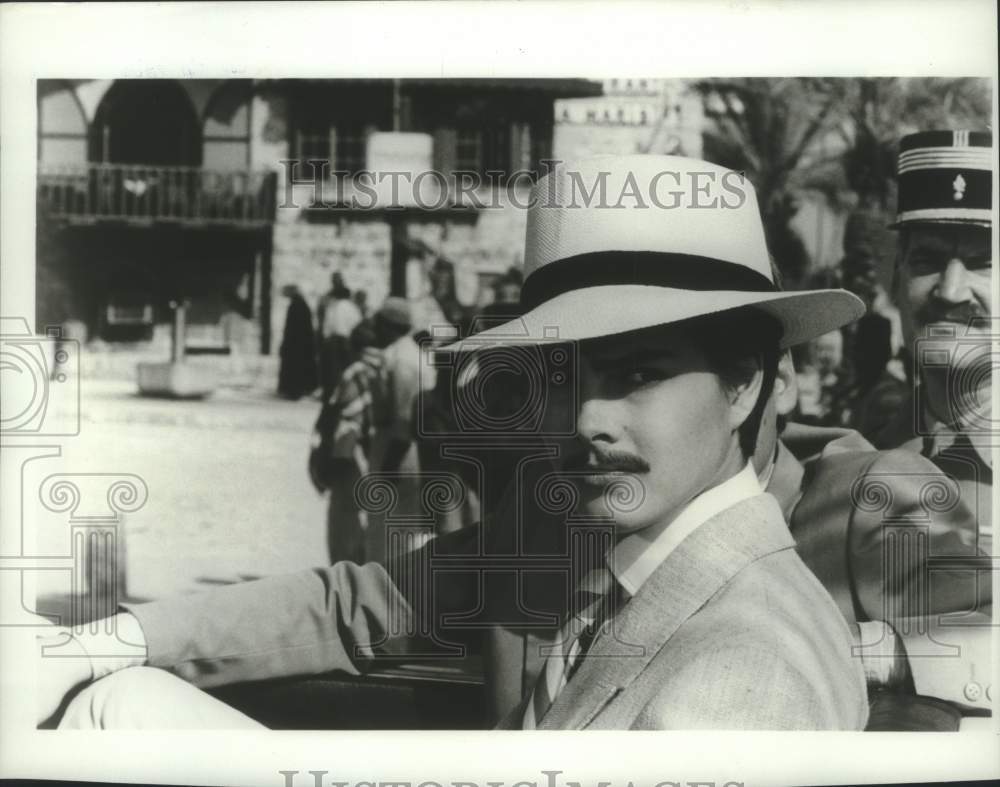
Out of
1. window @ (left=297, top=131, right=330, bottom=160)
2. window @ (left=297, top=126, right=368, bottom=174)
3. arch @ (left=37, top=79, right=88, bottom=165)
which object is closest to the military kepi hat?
window @ (left=297, top=126, right=368, bottom=174)

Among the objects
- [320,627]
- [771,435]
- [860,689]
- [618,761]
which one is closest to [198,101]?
[320,627]

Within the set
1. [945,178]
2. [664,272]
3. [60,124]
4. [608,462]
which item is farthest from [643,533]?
[60,124]

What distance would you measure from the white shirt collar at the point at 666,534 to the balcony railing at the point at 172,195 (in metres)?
1.61

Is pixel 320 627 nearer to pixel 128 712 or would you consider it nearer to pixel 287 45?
pixel 128 712

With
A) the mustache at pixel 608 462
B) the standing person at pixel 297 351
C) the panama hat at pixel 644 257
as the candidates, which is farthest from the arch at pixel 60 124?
the mustache at pixel 608 462

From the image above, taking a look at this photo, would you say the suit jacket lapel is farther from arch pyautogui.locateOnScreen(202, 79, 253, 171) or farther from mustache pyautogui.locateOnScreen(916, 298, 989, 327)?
arch pyautogui.locateOnScreen(202, 79, 253, 171)

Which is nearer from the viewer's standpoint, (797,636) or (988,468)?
(797,636)

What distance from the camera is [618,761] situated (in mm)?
4328

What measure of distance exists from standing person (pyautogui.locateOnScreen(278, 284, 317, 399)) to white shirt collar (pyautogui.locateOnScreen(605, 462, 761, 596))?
1162 mm

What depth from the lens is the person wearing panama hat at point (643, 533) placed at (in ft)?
13.3

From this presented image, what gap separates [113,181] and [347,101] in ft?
2.75

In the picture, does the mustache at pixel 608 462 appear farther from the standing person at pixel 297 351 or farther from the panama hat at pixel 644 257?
the standing person at pixel 297 351

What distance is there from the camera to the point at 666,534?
421 centimetres

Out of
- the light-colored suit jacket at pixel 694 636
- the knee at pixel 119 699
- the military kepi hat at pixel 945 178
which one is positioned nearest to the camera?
the light-colored suit jacket at pixel 694 636
